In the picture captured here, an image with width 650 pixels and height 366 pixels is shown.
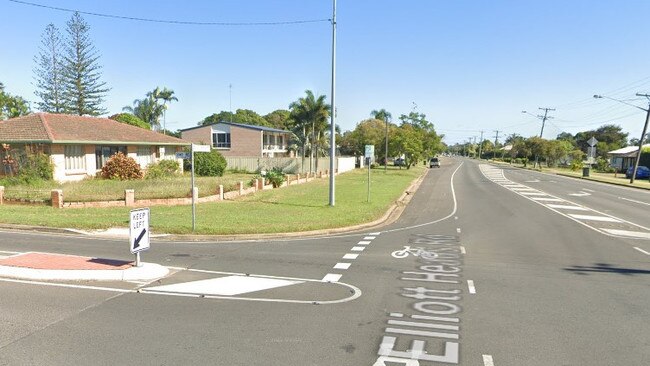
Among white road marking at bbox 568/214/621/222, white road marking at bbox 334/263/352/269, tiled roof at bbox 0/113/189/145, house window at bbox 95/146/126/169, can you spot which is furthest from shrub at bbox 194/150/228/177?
white road marking at bbox 334/263/352/269

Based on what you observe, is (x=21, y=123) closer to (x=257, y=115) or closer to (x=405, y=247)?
(x=405, y=247)

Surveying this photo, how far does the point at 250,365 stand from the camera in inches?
202

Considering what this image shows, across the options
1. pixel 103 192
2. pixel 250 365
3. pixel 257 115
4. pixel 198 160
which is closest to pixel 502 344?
pixel 250 365

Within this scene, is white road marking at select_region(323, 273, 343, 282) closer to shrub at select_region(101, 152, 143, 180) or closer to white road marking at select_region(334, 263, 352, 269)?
white road marking at select_region(334, 263, 352, 269)

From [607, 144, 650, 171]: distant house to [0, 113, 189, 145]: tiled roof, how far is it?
64.4m

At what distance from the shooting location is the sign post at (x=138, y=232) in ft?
29.8

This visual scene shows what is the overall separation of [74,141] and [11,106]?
119ft

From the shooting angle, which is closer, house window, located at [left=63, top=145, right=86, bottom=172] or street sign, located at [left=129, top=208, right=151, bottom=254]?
street sign, located at [left=129, top=208, right=151, bottom=254]

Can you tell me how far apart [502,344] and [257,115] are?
349 ft

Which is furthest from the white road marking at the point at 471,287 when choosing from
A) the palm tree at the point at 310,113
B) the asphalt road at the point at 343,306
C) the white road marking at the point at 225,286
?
the palm tree at the point at 310,113

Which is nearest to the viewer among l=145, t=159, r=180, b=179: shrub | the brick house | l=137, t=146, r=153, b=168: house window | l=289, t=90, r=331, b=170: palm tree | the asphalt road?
the asphalt road

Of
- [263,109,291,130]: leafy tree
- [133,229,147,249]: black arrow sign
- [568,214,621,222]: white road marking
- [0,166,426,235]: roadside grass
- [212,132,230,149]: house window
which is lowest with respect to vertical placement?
[568,214,621,222]: white road marking

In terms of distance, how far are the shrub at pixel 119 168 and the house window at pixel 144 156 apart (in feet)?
13.0

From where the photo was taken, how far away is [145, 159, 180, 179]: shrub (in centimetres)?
3005
